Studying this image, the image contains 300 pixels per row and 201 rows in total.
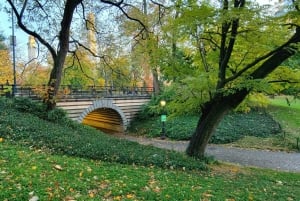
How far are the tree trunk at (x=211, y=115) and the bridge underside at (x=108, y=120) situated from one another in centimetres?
1541

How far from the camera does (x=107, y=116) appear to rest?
87.1ft

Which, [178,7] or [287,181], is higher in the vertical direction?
[178,7]

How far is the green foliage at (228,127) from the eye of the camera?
19234 mm

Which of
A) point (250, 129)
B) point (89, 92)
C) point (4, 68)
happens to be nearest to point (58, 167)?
point (250, 129)

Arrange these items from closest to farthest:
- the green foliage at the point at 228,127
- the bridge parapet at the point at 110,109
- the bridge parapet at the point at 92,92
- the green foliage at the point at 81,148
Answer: the green foliage at the point at 81,148 → the bridge parapet at the point at 92,92 → the green foliage at the point at 228,127 → the bridge parapet at the point at 110,109

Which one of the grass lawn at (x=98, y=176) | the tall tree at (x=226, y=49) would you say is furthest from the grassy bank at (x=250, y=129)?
the grass lawn at (x=98, y=176)

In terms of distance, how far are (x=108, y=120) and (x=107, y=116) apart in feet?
1.17

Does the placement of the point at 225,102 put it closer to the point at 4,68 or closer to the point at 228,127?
the point at 228,127

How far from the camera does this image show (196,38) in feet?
29.4

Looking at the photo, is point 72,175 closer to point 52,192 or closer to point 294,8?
point 52,192

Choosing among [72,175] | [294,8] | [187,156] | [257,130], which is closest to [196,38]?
[294,8]

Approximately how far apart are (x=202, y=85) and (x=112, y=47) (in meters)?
10.1

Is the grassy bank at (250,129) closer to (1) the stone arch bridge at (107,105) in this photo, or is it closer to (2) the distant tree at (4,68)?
(1) the stone arch bridge at (107,105)

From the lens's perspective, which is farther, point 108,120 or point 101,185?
point 108,120
